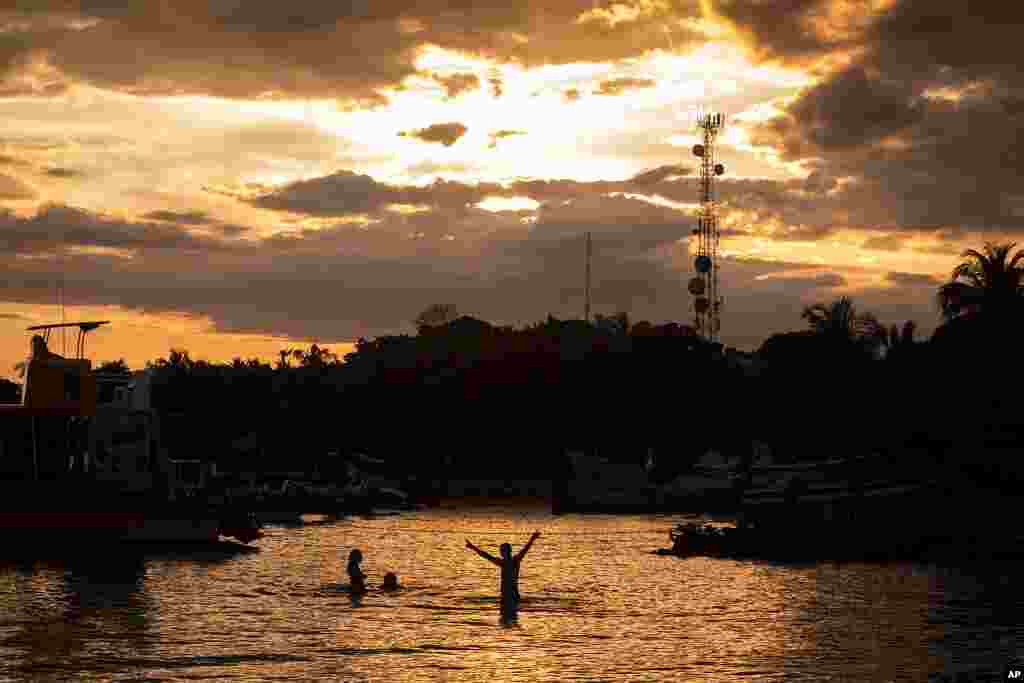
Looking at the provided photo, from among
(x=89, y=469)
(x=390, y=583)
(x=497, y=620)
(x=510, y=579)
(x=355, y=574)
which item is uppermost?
(x=89, y=469)

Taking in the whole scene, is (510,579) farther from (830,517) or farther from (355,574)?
(830,517)

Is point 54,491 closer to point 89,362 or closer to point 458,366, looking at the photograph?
point 89,362

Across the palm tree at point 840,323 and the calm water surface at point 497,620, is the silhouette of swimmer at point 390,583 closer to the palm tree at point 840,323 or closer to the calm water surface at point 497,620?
the calm water surface at point 497,620

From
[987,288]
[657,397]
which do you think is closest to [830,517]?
[987,288]

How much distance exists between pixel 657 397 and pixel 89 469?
242 ft

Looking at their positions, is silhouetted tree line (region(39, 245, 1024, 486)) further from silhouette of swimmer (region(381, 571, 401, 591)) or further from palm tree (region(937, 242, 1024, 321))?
silhouette of swimmer (region(381, 571, 401, 591))

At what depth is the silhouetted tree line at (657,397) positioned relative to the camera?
8494 cm

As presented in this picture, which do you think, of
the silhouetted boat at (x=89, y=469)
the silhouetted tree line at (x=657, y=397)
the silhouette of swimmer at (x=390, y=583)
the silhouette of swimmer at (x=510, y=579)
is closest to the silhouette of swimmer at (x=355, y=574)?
the silhouette of swimmer at (x=390, y=583)

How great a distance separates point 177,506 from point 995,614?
139 feet

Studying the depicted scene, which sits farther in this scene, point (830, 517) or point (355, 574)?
point (830, 517)

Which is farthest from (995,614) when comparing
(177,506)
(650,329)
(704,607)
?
(650,329)

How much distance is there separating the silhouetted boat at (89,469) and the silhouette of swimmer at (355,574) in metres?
19.6

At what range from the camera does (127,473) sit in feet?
256

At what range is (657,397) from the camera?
140 m
